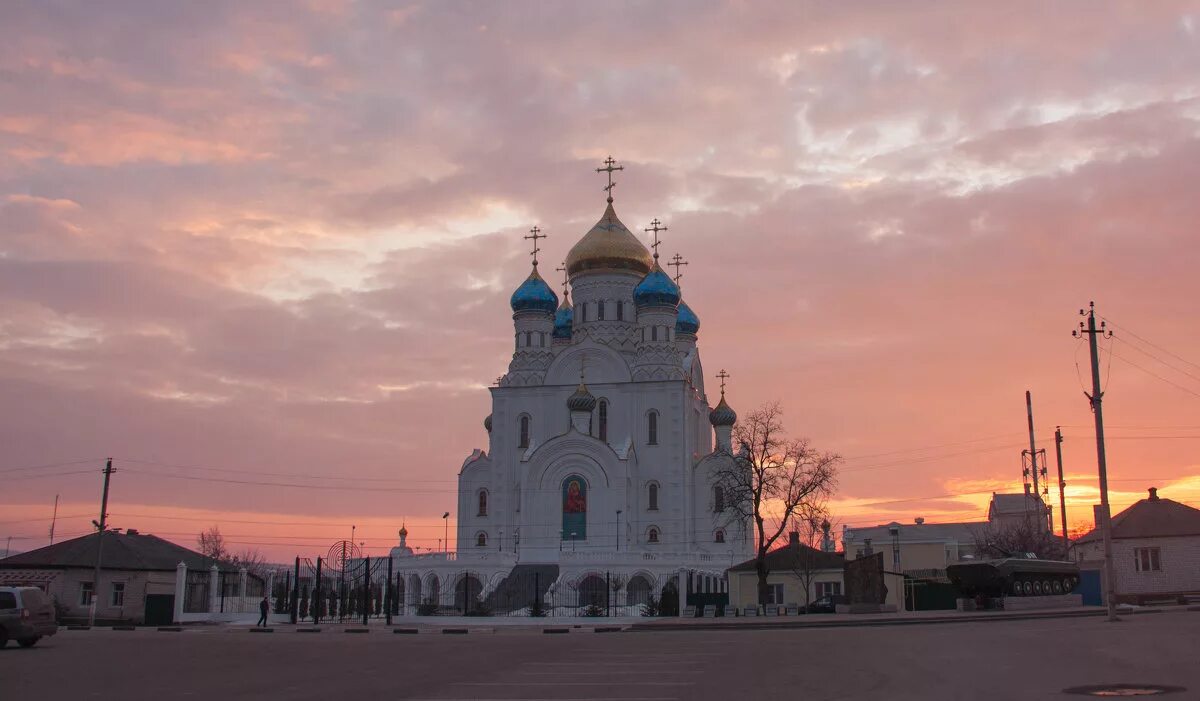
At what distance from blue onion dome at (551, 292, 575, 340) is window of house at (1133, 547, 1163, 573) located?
111ft

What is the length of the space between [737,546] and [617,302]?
1582 cm

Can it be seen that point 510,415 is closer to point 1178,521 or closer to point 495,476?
point 495,476

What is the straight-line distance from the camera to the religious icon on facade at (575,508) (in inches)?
2212

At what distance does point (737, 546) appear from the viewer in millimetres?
58219

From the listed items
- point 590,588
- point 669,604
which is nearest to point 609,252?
point 590,588

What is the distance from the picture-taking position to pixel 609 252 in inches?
2544

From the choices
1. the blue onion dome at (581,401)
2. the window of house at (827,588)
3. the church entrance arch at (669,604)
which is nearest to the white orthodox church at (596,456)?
the blue onion dome at (581,401)

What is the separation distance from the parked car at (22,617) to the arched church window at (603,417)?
38.8m

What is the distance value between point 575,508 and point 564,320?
14.7 meters

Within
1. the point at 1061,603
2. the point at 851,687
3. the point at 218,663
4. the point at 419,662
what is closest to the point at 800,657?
the point at 851,687

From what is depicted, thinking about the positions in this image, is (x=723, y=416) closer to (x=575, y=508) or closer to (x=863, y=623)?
(x=575, y=508)

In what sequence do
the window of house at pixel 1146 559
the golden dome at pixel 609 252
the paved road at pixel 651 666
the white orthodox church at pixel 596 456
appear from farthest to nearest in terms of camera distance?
the golden dome at pixel 609 252, the white orthodox church at pixel 596 456, the window of house at pixel 1146 559, the paved road at pixel 651 666

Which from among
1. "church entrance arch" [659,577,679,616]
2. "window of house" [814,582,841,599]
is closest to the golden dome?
"window of house" [814,582,841,599]

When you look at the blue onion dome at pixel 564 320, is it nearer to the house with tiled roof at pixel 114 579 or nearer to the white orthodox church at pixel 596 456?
the white orthodox church at pixel 596 456
